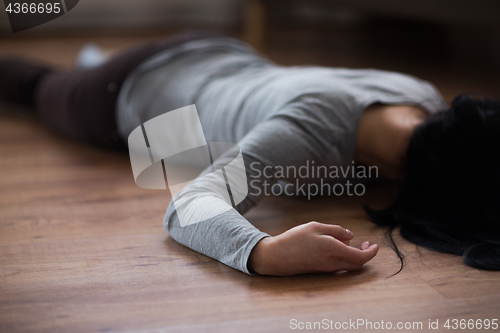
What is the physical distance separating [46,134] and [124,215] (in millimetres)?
603

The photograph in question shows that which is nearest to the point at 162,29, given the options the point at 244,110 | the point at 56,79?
the point at 56,79

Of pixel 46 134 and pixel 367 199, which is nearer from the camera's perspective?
pixel 367 199

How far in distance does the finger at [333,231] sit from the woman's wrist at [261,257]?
0.19 ft

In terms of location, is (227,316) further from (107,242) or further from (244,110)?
(244,110)

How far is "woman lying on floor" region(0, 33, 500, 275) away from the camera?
59 cm

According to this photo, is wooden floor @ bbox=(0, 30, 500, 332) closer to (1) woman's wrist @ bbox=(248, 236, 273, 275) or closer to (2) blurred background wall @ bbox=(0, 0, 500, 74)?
(1) woman's wrist @ bbox=(248, 236, 273, 275)

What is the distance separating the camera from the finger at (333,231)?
1.90 feet

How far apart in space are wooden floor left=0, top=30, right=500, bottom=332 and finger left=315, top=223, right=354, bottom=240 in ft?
0.15

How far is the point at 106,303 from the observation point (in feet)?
1.76

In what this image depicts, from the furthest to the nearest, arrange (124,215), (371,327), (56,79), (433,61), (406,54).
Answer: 1. (406,54)
2. (433,61)
3. (56,79)
4. (124,215)
5. (371,327)

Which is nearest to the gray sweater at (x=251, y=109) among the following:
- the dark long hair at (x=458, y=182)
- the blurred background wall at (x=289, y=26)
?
the dark long hair at (x=458, y=182)

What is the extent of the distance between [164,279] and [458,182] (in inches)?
15.8

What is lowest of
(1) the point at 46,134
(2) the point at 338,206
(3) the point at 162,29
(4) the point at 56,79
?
(3) the point at 162,29

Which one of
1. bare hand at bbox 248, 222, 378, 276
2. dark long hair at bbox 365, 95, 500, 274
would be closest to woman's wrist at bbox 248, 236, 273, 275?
bare hand at bbox 248, 222, 378, 276
